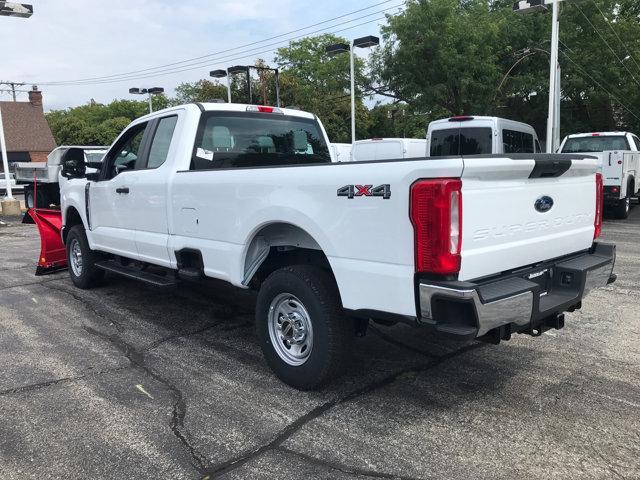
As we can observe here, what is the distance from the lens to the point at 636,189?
1438 cm

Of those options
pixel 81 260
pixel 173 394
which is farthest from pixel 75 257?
pixel 173 394

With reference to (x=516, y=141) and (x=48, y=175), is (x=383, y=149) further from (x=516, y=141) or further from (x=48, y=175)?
(x=48, y=175)

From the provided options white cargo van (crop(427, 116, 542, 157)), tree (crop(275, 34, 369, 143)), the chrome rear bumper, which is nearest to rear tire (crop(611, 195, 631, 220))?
white cargo van (crop(427, 116, 542, 157))

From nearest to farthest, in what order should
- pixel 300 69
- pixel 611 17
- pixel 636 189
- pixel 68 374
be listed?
pixel 68 374 < pixel 636 189 < pixel 611 17 < pixel 300 69

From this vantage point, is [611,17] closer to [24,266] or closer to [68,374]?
[24,266]

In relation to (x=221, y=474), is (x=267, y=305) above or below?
above

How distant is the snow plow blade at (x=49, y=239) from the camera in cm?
853

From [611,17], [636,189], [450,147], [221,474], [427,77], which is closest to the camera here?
[221,474]

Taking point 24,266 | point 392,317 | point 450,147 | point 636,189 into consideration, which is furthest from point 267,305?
point 636,189

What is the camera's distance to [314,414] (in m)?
3.70

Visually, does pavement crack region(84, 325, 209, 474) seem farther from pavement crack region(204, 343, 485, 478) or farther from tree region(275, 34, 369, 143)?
tree region(275, 34, 369, 143)

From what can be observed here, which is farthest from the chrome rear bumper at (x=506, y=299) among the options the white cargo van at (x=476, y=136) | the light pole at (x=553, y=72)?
the light pole at (x=553, y=72)

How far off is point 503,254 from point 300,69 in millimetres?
49676

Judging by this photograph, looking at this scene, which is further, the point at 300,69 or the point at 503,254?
the point at 300,69
